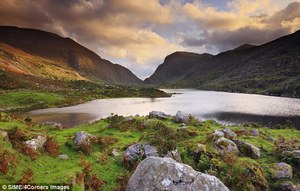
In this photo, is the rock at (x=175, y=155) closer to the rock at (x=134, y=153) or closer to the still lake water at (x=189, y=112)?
the rock at (x=134, y=153)

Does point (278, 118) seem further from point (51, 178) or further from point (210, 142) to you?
point (51, 178)

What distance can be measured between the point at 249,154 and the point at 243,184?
6476 mm

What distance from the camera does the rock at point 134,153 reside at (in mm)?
22797

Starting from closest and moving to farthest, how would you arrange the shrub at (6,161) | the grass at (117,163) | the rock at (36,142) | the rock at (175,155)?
1. the shrub at (6,161)
2. the grass at (117,163)
3. the rock at (36,142)
4. the rock at (175,155)

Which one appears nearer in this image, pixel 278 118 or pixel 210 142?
pixel 210 142

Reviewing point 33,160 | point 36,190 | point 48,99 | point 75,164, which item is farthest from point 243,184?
point 48,99

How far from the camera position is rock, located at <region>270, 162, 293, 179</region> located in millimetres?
22644

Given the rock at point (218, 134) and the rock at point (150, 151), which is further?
the rock at point (218, 134)

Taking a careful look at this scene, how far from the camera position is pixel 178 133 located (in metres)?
29.1

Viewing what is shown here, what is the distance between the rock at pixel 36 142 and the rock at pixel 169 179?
10216 millimetres

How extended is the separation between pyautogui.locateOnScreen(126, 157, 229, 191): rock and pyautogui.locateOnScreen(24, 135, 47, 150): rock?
402 inches

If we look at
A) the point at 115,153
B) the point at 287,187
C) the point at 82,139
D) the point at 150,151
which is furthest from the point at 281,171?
the point at 82,139

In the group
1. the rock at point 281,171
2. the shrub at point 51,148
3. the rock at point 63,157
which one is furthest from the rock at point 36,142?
the rock at point 281,171

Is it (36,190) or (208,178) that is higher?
(208,178)
